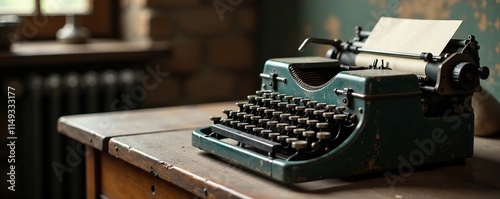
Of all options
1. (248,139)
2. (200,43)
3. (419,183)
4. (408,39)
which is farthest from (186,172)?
(200,43)

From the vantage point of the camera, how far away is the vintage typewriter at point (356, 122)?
144 centimetres

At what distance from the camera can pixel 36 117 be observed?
3.04 metres

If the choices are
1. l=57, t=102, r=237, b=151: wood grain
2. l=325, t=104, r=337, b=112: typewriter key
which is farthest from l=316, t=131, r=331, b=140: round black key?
l=57, t=102, r=237, b=151: wood grain

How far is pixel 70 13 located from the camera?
333 centimetres

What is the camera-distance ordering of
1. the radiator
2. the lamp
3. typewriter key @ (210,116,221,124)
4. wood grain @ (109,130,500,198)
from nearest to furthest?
1. wood grain @ (109,130,500,198)
2. typewriter key @ (210,116,221,124)
3. the radiator
4. the lamp

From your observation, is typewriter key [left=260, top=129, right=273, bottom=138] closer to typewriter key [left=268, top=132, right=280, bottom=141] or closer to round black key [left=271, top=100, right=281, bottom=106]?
typewriter key [left=268, top=132, right=280, bottom=141]

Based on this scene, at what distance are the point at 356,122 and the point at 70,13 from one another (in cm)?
215

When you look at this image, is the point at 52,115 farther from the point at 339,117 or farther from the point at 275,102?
the point at 339,117

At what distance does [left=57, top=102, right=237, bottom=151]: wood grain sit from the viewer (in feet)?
6.46

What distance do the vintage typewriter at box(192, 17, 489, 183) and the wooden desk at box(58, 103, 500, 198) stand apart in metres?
0.03

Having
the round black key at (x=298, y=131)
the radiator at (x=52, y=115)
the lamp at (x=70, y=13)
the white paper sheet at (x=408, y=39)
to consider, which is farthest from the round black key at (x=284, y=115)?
the lamp at (x=70, y=13)

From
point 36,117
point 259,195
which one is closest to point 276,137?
point 259,195

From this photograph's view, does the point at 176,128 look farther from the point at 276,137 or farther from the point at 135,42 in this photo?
the point at 135,42

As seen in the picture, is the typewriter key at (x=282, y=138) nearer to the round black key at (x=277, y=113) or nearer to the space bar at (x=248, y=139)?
the space bar at (x=248, y=139)
